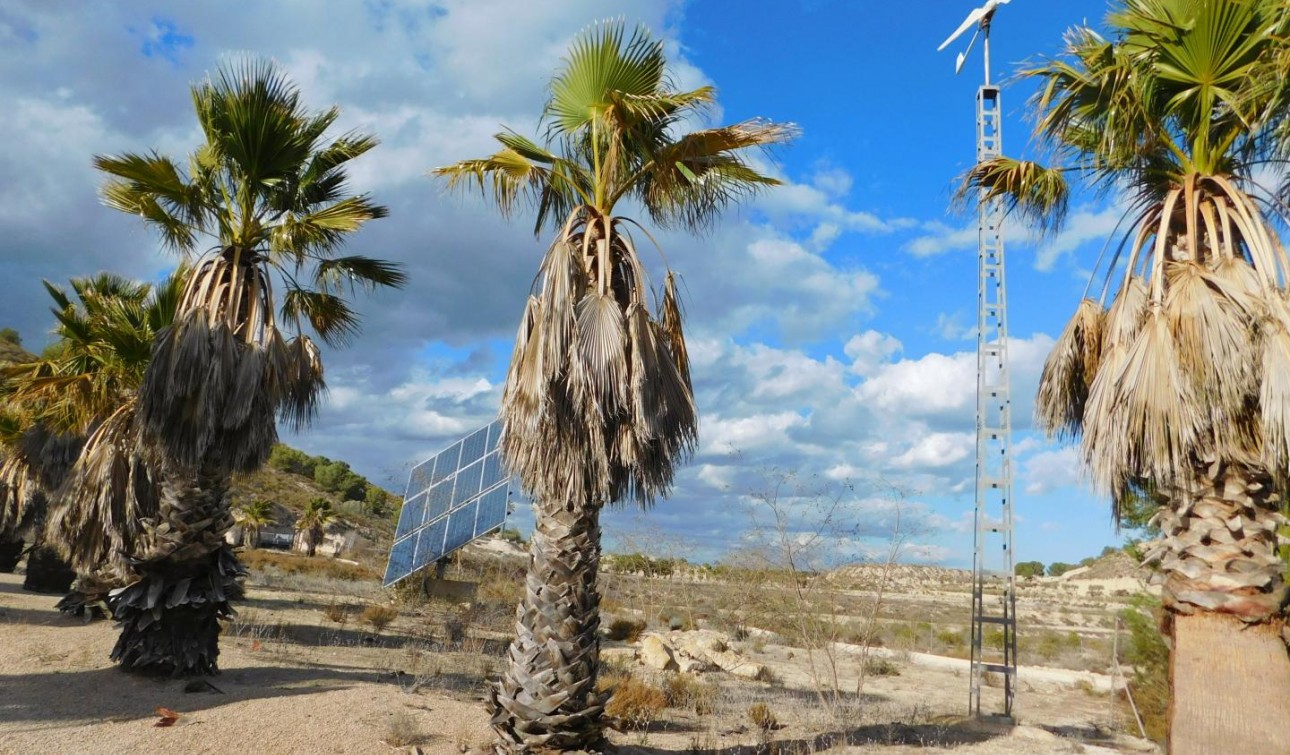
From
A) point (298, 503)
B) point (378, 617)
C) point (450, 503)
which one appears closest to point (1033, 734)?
point (378, 617)

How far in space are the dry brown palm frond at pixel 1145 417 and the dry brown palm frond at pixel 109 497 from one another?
41.8 ft

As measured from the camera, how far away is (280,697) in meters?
9.84

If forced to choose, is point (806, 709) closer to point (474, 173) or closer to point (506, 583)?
point (474, 173)

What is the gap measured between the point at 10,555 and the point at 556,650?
2163 centimetres

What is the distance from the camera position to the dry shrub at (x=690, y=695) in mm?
13270

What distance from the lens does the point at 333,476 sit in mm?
71000

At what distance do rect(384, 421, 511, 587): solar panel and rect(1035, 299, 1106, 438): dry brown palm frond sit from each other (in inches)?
490

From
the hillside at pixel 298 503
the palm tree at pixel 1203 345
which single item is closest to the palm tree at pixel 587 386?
the palm tree at pixel 1203 345

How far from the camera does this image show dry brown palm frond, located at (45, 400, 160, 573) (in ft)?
42.1

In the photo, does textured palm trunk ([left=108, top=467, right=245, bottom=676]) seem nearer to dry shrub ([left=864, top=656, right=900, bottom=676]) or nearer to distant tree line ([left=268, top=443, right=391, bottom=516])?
dry shrub ([left=864, top=656, right=900, bottom=676])

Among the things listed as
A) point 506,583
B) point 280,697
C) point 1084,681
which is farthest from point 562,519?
point 506,583

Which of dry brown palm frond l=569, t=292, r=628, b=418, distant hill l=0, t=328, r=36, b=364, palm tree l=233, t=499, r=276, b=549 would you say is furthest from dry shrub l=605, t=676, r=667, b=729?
distant hill l=0, t=328, r=36, b=364

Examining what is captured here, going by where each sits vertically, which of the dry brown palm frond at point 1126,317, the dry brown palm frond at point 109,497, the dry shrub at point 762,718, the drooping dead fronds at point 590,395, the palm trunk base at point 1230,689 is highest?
the dry brown palm frond at point 1126,317

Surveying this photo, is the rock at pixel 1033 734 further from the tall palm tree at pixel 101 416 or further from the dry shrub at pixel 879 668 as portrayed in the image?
the tall palm tree at pixel 101 416
